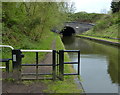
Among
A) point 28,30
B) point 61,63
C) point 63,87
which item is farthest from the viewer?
point 28,30

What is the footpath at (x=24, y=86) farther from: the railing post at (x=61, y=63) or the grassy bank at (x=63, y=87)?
the railing post at (x=61, y=63)

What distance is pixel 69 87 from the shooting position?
4.71 meters

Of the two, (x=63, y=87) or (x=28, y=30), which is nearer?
(x=63, y=87)

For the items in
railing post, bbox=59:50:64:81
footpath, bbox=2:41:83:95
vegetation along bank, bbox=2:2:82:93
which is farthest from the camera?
railing post, bbox=59:50:64:81

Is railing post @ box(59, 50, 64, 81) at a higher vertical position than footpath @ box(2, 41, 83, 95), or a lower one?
higher

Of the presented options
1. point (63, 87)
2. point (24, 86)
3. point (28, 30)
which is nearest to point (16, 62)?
point (24, 86)

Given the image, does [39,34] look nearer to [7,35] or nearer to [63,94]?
[7,35]

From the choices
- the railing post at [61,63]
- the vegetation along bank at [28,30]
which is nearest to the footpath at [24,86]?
the vegetation along bank at [28,30]

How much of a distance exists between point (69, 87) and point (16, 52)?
162 cm

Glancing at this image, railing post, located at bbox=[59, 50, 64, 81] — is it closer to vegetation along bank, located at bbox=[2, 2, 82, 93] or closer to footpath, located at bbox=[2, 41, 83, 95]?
vegetation along bank, located at bbox=[2, 2, 82, 93]

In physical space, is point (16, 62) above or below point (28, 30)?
below

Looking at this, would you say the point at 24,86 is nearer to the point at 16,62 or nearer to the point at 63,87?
the point at 16,62

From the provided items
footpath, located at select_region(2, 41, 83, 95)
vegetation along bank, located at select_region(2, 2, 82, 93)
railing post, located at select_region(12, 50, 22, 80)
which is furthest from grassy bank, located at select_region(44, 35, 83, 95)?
railing post, located at select_region(12, 50, 22, 80)

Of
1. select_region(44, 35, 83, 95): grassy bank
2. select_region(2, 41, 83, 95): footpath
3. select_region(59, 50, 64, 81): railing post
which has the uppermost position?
select_region(59, 50, 64, 81): railing post
